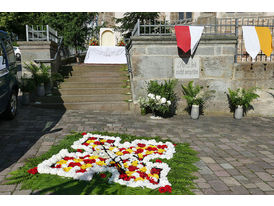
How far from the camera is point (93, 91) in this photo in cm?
1000

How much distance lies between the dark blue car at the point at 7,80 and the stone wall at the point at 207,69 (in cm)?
375

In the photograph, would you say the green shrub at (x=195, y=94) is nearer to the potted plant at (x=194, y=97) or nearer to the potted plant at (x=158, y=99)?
the potted plant at (x=194, y=97)

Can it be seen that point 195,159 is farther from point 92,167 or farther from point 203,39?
point 203,39

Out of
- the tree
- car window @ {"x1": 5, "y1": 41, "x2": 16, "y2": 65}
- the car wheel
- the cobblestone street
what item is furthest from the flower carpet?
the tree

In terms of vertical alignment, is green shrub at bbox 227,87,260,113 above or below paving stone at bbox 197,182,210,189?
above

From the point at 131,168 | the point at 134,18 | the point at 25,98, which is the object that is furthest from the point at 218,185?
the point at 134,18

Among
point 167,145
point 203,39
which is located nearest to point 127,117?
point 167,145

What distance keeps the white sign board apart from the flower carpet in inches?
156

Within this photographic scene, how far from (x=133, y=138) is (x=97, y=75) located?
5.79 m

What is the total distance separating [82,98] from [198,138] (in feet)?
15.9

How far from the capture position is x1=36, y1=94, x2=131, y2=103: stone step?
9320mm

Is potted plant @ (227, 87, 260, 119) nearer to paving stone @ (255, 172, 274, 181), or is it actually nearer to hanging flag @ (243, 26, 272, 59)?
hanging flag @ (243, 26, 272, 59)

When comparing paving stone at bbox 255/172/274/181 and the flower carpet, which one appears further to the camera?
paving stone at bbox 255/172/274/181

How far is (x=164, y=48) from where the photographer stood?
8.89m
